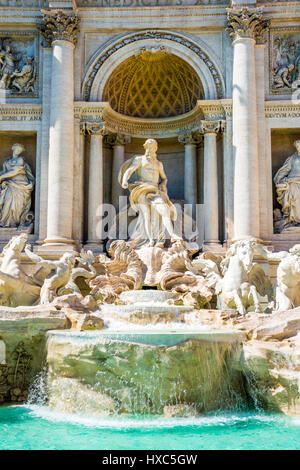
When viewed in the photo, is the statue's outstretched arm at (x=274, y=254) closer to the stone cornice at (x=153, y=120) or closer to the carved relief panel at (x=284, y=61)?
the stone cornice at (x=153, y=120)

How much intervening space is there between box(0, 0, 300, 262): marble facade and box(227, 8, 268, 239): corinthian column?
0.10 feet

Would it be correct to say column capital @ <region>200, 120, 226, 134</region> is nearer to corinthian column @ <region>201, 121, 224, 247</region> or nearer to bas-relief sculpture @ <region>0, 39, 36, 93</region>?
corinthian column @ <region>201, 121, 224, 247</region>

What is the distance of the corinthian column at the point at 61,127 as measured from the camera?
1695cm

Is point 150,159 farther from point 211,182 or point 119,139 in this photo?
point 119,139

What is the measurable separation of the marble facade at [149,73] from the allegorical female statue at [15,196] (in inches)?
11.2

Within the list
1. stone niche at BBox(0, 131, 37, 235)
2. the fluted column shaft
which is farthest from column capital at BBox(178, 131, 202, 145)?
stone niche at BBox(0, 131, 37, 235)

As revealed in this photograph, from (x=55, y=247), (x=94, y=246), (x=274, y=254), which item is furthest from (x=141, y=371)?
(x=94, y=246)

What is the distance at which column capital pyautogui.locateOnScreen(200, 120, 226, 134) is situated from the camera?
17641 millimetres

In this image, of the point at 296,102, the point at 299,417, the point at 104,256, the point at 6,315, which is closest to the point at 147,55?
the point at 296,102

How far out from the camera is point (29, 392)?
448 inches

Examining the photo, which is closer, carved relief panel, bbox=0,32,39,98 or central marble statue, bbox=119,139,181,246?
central marble statue, bbox=119,139,181,246

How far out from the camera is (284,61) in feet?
59.4

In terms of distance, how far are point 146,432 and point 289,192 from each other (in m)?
10.4
